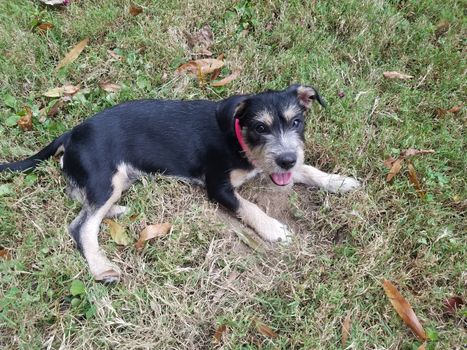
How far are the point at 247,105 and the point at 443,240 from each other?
6.75 ft

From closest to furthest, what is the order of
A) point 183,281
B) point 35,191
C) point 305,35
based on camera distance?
point 183,281 → point 35,191 → point 305,35

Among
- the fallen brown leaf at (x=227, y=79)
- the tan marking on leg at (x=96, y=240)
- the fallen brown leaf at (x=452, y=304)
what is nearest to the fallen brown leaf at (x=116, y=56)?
the fallen brown leaf at (x=227, y=79)

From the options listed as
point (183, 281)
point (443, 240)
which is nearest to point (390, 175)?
point (443, 240)

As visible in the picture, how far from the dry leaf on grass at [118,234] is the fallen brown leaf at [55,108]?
160 cm

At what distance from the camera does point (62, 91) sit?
5.04 m

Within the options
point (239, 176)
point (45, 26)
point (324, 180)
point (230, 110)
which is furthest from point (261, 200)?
point (45, 26)

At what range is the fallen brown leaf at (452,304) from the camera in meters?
3.57

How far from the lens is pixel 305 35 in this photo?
5492mm

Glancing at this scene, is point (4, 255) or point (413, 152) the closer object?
point (4, 255)

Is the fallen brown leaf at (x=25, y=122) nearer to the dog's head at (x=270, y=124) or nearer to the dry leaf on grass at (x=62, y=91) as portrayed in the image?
the dry leaf on grass at (x=62, y=91)

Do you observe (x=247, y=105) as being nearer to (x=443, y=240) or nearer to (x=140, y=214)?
(x=140, y=214)

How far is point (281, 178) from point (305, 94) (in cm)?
80

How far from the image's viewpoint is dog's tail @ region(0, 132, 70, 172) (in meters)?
4.29

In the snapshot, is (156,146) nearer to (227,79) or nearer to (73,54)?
(227,79)
